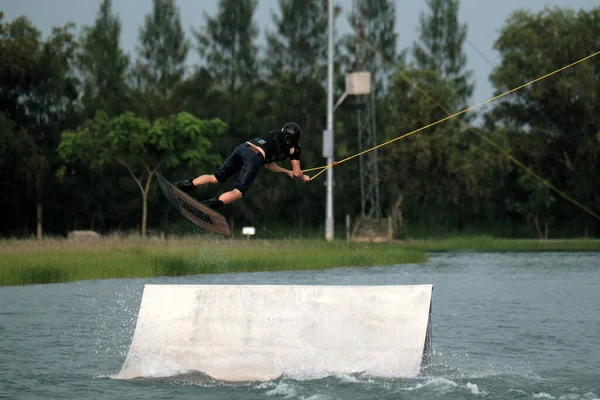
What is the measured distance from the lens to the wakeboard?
15492 mm

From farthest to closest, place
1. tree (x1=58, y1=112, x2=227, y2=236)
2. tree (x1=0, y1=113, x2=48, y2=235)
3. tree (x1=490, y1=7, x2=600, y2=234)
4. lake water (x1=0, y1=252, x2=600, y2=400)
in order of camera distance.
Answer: tree (x1=490, y1=7, x2=600, y2=234) < tree (x1=0, y1=113, x2=48, y2=235) < tree (x1=58, y1=112, x2=227, y2=236) < lake water (x1=0, y1=252, x2=600, y2=400)

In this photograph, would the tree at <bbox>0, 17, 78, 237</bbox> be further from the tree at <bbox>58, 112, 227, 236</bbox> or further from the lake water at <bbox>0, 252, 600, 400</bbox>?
the lake water at <bbox>0, 252, 600, 400</bbox>

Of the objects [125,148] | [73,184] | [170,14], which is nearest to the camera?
[125,148]

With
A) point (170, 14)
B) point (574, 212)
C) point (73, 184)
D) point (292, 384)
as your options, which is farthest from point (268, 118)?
point (292, 384)

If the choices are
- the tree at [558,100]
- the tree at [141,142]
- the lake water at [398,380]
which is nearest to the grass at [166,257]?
the lake water at [398,380]

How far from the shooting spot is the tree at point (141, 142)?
52.1 meters

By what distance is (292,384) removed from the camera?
1196 centimetres

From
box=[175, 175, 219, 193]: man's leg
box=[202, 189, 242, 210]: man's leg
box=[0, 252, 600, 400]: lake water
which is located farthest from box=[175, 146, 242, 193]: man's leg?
box=[0, 252, 600, 400]: lake water

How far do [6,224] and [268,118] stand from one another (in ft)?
56.4

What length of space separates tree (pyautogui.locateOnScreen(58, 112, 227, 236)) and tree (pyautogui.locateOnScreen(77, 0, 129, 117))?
820 centimetres

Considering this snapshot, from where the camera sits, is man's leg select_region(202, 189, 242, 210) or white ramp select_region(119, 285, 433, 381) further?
man's leg select_region(202, 189, 242, 210)

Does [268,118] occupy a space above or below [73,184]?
above

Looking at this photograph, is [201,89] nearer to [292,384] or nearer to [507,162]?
[507,162]

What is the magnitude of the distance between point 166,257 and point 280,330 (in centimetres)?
1946
